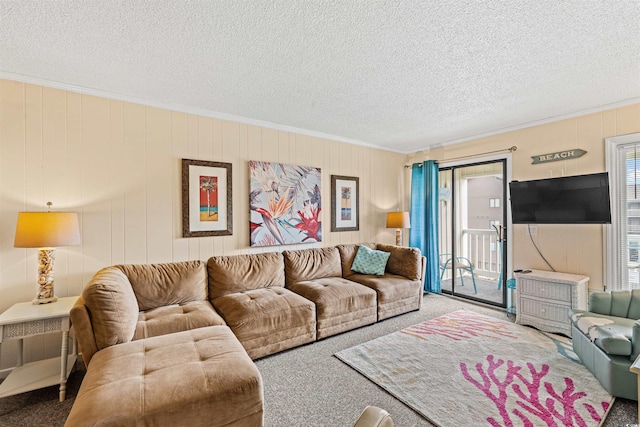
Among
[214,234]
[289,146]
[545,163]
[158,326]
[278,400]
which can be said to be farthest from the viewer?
[289,146]

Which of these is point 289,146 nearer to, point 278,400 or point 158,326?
point 158,326

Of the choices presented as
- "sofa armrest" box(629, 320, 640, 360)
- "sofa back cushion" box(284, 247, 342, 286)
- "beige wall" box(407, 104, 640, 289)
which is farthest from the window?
"sofa back cushion" box(284, 247, 342, 286)

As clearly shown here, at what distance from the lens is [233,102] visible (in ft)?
9.84

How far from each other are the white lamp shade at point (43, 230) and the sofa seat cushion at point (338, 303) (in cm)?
217

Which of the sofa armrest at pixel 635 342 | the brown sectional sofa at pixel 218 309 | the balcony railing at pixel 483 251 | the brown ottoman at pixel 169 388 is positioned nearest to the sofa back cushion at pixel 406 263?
the brown sectional sofa at pixel 218 309

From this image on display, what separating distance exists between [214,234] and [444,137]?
3.58 metres

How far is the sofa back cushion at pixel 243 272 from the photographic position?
3.00 metres

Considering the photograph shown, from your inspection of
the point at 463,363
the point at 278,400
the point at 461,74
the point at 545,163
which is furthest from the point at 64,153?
the point at 545,163

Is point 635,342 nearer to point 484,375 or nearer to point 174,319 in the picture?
point 484,375

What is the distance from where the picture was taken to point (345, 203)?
4.41 meters

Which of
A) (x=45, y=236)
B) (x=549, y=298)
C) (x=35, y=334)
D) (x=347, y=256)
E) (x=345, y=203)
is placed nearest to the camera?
(x=35, y=334)

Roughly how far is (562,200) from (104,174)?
4827mm

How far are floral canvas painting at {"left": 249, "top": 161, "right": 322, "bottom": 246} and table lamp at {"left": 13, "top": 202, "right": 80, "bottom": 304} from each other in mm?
1692

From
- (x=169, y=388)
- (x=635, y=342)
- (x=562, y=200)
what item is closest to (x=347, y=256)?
(x=562, y=200)
